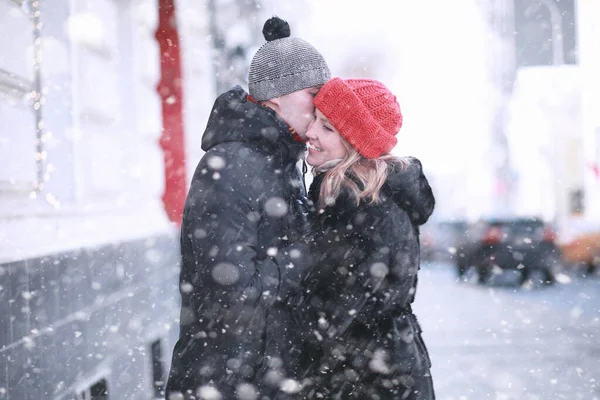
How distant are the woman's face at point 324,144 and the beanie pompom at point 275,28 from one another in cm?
38

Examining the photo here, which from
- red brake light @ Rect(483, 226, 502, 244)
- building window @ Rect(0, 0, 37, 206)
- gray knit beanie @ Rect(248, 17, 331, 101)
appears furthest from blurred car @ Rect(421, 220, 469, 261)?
gray knit beanie @ Rect(248, 17, 331, 101)

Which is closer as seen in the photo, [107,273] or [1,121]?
[1,121]

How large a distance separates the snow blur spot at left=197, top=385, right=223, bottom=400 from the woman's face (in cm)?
87

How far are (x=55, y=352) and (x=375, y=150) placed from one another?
1.61m

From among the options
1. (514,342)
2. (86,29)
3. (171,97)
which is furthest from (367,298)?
(514,342)

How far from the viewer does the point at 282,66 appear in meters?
2.62

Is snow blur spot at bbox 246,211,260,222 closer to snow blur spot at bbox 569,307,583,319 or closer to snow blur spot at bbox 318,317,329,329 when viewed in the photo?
snow blur spot at bbox 318,317,329,329

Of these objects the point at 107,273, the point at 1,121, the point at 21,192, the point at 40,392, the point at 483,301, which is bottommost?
the point at 483,301

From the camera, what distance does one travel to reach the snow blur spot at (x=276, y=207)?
2410mm

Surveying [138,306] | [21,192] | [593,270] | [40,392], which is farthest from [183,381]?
[593,270]

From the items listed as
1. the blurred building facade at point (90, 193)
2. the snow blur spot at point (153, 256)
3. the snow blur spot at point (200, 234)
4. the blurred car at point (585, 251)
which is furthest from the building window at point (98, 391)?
the blurred car at point (585, 251)

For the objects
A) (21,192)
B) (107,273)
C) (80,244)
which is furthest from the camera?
(107,273)

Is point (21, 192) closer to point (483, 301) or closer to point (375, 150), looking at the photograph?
point (375, 150)

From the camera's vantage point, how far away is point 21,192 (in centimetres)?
313
